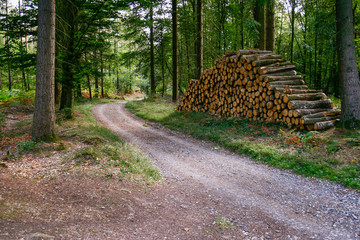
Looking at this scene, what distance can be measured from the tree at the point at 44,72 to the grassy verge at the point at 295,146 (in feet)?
19.4

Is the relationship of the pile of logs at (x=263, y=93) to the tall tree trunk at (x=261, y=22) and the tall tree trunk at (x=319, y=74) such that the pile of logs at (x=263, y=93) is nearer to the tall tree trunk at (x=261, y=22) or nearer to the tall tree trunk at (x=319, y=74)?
the tall tree trunk at (x=261, y=22)

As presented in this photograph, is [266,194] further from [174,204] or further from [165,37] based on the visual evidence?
[165,37]

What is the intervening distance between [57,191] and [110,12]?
9565 millimetres

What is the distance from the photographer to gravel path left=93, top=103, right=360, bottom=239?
12.1 feet

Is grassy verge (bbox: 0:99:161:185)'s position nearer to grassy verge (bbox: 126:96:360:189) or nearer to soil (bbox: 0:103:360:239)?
soil (bbox: 0:103:360:239)

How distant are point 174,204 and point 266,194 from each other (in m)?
1.99

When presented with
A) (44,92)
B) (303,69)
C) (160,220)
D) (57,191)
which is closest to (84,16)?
(44,92)

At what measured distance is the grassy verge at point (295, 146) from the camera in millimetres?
5805

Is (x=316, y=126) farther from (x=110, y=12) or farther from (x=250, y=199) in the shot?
(x=110, y=12)

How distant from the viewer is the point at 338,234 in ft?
11.4

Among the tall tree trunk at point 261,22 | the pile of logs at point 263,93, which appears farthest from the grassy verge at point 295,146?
the tall tree trunk at point 261,22

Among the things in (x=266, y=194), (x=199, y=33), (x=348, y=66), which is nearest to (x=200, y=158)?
(x=266, y=194)

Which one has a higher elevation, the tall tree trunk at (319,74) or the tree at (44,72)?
the tall tree trunk at (319,74)

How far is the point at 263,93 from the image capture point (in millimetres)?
9945
